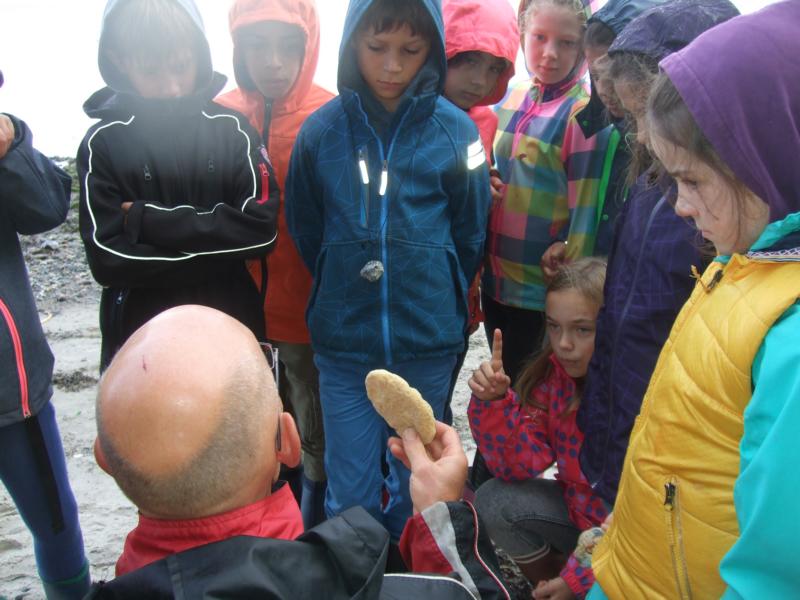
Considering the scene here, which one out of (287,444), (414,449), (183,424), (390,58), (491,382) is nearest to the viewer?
(183,424)

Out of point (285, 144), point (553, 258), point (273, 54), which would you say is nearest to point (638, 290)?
point (553, 258)

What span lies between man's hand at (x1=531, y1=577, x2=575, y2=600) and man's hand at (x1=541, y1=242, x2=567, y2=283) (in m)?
1.25

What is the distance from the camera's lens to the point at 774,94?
1201 mm

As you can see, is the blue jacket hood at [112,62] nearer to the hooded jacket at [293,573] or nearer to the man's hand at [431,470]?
the man's hand at [431,470]

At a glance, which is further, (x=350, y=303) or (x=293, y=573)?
(x=350, y=303)

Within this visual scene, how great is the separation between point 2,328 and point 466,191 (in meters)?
1.77

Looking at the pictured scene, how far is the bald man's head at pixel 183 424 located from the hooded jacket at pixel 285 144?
1762mm

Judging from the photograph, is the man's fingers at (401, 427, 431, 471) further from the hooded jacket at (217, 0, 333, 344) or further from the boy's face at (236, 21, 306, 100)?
the boy's face at (236, 21, 306, 100)

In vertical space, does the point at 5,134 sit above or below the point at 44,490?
above

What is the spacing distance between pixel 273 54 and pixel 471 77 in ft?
3.11

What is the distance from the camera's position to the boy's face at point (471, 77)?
10.5 ft

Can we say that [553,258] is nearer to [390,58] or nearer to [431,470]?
[390,58]

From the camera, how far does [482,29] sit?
3127 millimetres

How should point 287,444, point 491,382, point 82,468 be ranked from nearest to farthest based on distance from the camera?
1. point 287,444
2. point 491,382
3. point 82,468
